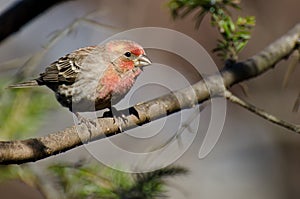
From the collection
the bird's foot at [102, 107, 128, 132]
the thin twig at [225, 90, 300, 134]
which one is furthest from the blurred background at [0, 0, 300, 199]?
the thin twig at [225, 90, 300, 134]

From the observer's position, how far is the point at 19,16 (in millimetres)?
1868

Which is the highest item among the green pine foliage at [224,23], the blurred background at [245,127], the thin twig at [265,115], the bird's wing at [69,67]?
the green pine foliage at [224,23]

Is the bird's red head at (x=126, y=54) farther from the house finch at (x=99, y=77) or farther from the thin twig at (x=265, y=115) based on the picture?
the thin twig at (x=265, y=115)

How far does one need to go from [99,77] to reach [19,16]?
538 millimetres

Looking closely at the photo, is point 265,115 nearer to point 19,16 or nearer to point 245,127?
point 19,16

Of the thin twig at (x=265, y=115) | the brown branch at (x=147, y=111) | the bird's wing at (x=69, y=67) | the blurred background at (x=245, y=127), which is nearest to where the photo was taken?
the brown branch at (x=147, y=111)

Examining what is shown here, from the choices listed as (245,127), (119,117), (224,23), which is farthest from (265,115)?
(245,127)

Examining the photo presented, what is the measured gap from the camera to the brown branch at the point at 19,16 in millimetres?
1867

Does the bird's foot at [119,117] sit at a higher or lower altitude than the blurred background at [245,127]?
higher

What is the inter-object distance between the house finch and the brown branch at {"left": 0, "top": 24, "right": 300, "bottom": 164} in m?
0.29

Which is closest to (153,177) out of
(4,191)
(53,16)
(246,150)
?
(53,16)

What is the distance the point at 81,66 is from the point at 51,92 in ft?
0.79

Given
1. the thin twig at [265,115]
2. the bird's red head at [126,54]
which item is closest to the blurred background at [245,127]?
the bird's red head at [126,54]

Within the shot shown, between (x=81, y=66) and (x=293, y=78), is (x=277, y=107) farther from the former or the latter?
(x=81, y=66)
